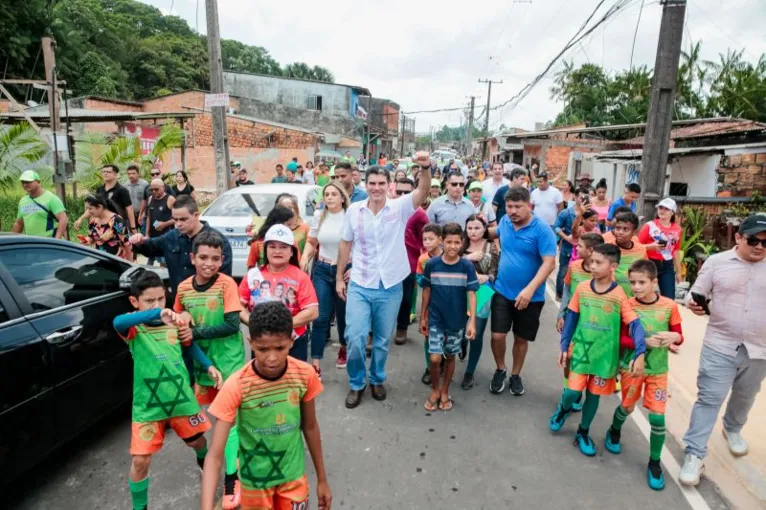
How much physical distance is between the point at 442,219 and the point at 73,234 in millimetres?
8375

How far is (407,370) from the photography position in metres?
5.15

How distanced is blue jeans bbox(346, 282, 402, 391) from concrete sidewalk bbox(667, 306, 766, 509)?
8.00 ft

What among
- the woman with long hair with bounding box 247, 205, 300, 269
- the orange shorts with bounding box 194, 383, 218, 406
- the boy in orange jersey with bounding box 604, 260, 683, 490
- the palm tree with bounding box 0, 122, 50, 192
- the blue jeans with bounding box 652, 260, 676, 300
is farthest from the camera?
the palm tree with bounding box 0, 122, 50, 192

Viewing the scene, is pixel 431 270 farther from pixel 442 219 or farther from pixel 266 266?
pixel 442 219

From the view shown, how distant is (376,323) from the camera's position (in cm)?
436

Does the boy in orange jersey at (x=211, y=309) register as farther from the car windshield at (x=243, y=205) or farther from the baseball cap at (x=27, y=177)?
the car windshield at (x=243, y=205)

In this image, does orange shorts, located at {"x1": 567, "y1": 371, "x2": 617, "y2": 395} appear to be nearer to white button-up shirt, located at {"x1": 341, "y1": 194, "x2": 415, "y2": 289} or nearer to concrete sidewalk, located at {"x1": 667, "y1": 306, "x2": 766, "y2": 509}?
concrete sidewalk, located at {"x1": 667, "y1": 306, "x2": 766, "y2": 509}

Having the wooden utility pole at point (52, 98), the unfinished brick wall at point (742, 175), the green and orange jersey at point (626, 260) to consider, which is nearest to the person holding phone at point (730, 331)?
the green and orange jersey at point (626, 260)

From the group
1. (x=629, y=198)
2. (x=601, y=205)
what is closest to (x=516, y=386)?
(x=629, y=198)

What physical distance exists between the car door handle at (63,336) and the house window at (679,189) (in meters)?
13.5

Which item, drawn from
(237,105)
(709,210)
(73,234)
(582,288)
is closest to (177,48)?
(237,105)

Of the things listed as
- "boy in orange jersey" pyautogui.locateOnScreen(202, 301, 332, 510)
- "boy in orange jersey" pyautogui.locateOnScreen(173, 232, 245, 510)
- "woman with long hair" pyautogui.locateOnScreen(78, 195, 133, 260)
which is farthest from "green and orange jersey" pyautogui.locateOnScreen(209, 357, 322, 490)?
"woman with long hair" pyautogui.locateOnScreen(78, 195, 133, 260)

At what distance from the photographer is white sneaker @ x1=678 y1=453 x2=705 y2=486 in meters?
3.34

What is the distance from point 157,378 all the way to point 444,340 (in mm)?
2247
